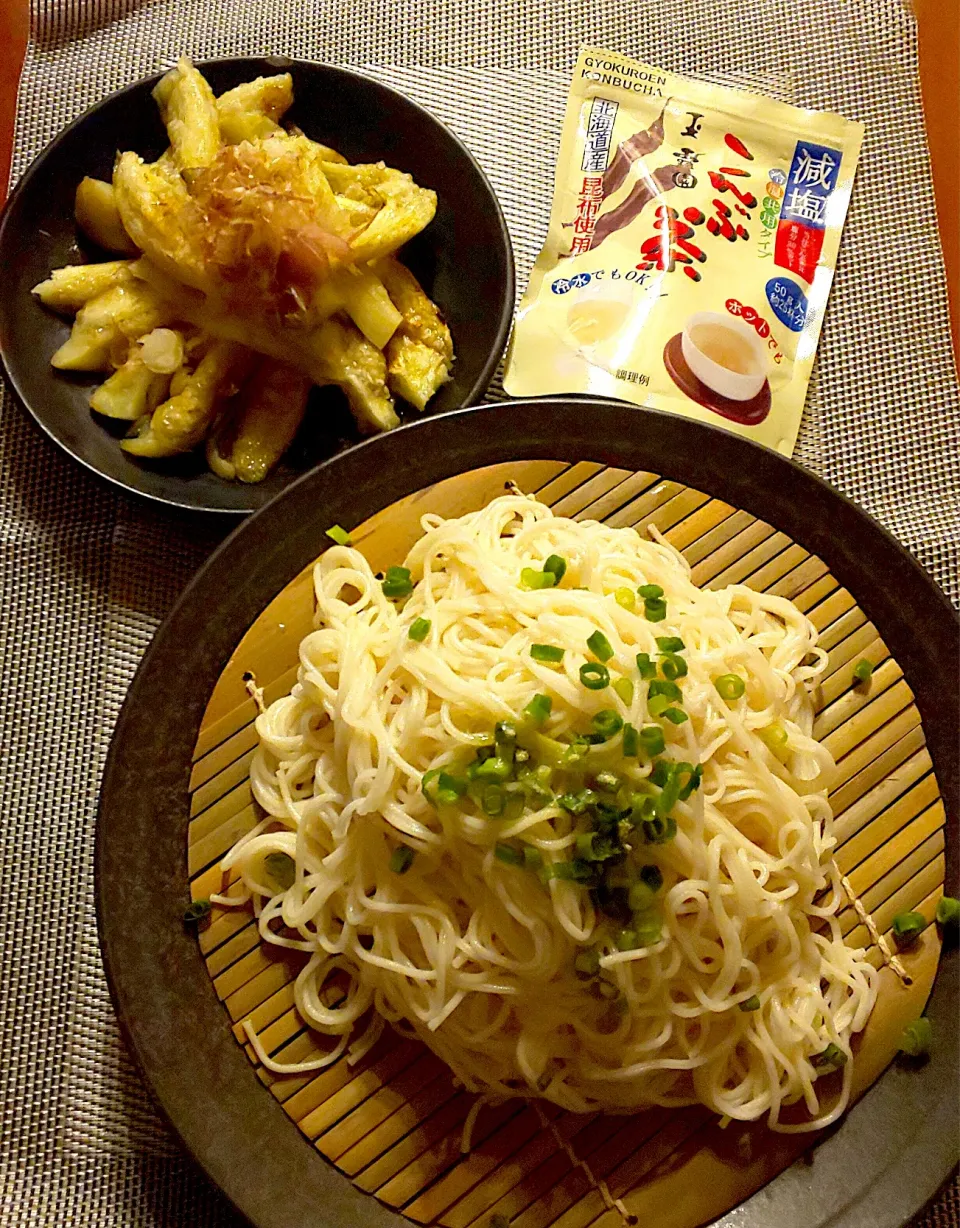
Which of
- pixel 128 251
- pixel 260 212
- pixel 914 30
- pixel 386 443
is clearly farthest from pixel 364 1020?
pixel 914 30

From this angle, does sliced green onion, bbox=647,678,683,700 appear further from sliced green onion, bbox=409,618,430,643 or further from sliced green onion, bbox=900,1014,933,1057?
sliced green onion, bbox=900,1014,933,1057

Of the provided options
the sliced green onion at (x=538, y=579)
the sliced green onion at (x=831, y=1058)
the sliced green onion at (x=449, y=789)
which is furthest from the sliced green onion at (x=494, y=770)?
the sliced green onion at (x=831, y=1058)

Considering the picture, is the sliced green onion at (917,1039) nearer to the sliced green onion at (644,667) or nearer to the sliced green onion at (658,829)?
the sliced green onion at (658,829)

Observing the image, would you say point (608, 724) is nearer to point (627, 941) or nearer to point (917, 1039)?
point (627, 941)

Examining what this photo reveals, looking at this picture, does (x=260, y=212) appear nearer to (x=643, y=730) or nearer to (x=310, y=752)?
(x=310, y=752)

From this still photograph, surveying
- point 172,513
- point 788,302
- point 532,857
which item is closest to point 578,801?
point 532,857

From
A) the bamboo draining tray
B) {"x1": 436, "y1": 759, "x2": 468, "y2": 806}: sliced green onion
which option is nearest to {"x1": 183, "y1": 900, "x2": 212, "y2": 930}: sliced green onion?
the bamboo draining tray
